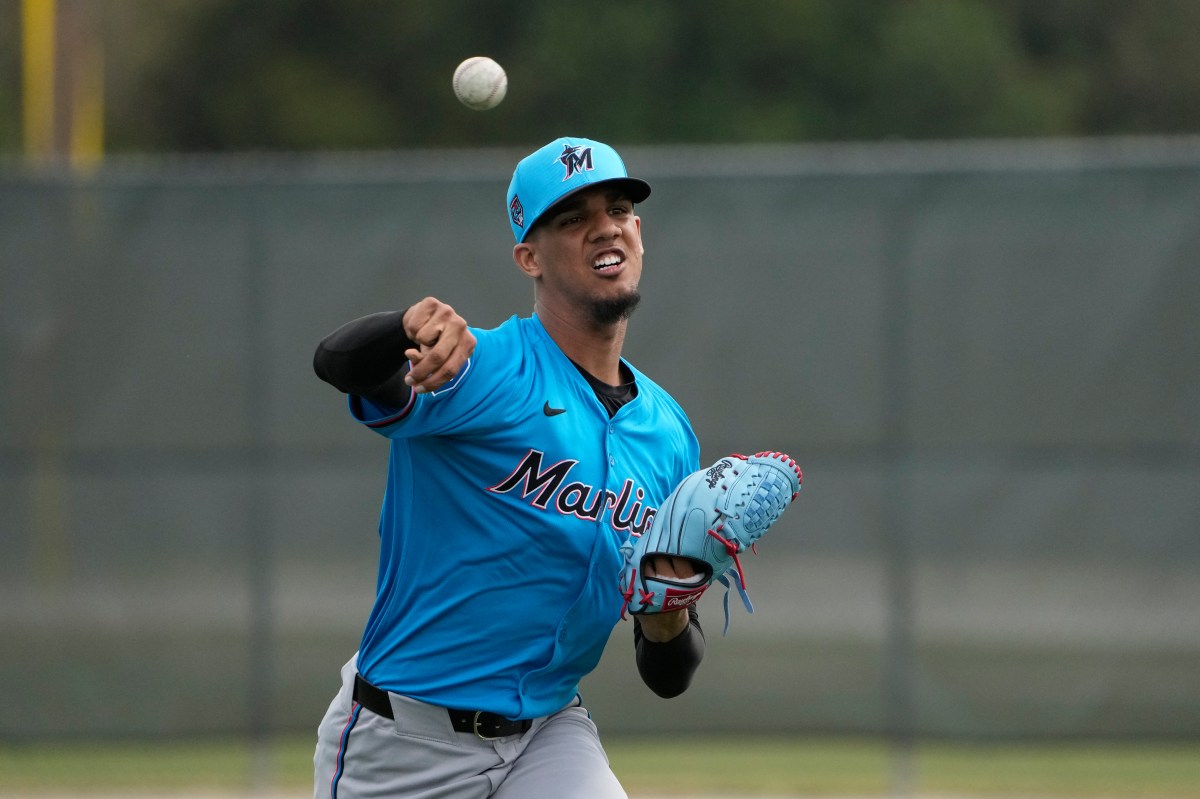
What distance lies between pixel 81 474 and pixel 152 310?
738mm

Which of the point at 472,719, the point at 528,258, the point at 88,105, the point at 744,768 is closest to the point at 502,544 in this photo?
the point at 472,719

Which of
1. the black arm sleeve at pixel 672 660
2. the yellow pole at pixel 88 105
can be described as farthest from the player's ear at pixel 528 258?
the yellow pole at pixel 88 105

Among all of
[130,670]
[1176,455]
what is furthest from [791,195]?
[130,670]

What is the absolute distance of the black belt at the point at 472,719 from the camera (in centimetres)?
356

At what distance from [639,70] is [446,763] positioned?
21.5 metres

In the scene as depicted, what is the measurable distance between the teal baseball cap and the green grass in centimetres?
318

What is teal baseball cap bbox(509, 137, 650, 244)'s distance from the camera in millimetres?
3693

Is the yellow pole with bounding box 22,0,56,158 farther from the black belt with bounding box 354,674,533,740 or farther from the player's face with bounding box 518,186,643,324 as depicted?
the black belt with bounding box 354,674,533,740

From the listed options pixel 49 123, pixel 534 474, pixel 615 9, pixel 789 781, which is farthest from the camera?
pixel 615 9

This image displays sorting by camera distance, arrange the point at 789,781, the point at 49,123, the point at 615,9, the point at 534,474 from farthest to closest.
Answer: the point at 615,9, the point at 49,123, the point at 789,781, the point at 534,474

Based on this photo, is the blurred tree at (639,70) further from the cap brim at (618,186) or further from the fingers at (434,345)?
the fingers at (434,345)

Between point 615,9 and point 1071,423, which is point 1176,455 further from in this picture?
point 615,9

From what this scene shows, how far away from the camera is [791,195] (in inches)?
254

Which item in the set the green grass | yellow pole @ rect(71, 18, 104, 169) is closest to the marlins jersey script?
the green grass
